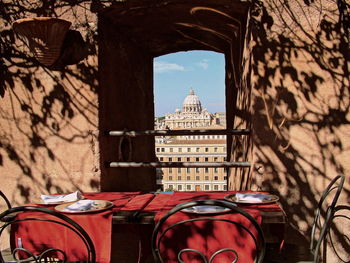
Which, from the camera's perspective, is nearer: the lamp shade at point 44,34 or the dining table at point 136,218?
the dining table at point 136,218

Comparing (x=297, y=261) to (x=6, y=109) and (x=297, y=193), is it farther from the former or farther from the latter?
(x=6, y=109)

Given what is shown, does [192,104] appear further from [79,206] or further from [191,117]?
[79,206]

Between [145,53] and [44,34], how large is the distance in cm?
178

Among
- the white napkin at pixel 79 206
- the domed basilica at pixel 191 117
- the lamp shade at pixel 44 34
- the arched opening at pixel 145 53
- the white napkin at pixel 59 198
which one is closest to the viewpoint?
the white napkin at pixel 79 206

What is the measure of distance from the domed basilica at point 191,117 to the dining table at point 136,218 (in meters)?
63.7

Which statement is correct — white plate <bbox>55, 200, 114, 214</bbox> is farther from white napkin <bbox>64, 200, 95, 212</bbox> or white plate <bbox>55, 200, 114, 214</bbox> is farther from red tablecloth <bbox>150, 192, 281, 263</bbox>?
red tablecloth <bbox>150, 192, 281, 263</bbox>

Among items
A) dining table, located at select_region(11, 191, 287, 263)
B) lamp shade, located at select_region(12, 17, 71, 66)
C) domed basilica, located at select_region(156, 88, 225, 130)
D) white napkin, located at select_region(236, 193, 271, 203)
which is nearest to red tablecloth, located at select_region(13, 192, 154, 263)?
dining table, located at select_region(11, 191, 287, 263)

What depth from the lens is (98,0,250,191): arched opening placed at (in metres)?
2.95

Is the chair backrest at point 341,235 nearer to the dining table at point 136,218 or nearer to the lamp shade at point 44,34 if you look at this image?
the dining table at point 136,218

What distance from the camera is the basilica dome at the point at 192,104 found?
79.9 metres

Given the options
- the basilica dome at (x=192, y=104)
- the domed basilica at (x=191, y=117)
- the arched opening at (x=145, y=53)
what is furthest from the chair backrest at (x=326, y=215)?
the basilica dome at (x=192, y=104)

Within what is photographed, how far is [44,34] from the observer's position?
2.67m

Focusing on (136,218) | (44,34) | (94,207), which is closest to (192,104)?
(44,34)

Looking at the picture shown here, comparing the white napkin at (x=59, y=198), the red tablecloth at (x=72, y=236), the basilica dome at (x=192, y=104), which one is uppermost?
the basilica dome at (x=192, y=104)
